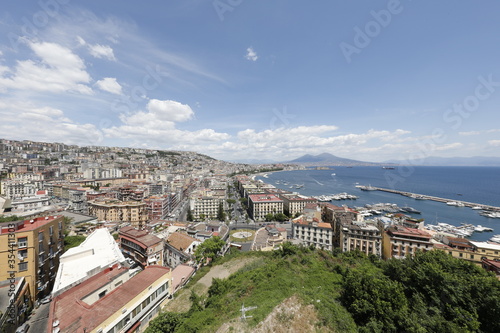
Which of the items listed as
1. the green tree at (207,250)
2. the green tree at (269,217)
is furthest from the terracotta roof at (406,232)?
the green tree at (269,217)

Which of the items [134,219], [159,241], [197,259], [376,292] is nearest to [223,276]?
[197,259]

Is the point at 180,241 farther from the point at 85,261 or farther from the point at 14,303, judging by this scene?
the point at 14,303

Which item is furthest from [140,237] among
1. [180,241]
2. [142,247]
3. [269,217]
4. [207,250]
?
[269,217]

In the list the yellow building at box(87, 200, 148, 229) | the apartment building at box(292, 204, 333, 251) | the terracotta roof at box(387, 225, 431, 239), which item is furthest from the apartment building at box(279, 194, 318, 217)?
the yellow building at box(87, 200, 148, 229)

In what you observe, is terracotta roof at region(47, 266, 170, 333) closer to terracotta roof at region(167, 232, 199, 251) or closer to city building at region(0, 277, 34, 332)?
city building at region(0, 277, 34, 332)

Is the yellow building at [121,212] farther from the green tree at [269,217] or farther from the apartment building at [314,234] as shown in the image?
the apartment building at [314,234]
